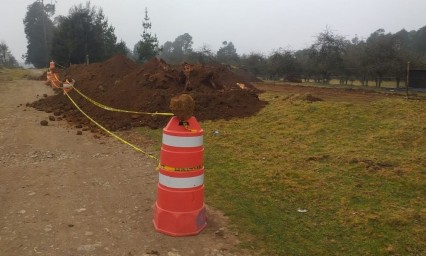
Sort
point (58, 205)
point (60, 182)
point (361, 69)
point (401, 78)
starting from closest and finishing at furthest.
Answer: point (58, 205), point (60, 182), point (401, 78), point (361, 69)

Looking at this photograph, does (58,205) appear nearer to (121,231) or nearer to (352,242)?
(121,231)

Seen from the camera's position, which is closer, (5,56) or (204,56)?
(204,56)

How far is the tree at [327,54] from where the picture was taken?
120 feet

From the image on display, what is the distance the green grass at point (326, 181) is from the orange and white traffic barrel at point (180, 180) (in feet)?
2.14

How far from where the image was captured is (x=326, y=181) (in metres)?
5.88

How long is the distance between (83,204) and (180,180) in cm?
172

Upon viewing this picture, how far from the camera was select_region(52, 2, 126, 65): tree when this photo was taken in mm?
42094

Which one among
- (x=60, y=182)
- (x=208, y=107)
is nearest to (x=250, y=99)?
(x=208, y=107)

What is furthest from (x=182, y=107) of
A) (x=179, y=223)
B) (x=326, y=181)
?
(x=326, y=181)

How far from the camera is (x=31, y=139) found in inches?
365

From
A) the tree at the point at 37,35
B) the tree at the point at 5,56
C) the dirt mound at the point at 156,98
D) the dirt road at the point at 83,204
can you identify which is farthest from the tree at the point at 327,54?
the tree at the point at 5,56

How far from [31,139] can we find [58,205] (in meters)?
4.92

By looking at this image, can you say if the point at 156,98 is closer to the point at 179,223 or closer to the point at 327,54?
the point at 179,223

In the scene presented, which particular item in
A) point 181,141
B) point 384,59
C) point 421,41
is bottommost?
point 181,141
